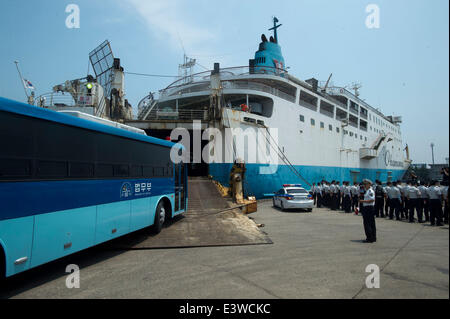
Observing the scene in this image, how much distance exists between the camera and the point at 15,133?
3.57 metres

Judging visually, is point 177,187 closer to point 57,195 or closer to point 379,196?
point 57,195

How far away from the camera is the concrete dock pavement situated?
351cm

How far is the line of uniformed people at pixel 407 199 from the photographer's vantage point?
8.95 metres

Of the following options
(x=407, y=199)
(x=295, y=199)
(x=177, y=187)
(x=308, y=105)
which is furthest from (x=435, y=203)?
(x=308, y=105)

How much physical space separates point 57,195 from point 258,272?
11.6 feet

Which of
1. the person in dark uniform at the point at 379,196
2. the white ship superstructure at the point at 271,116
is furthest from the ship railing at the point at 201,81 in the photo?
the person in dark uniform at the point at 379,196

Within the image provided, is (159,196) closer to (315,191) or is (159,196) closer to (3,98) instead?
(3,98)

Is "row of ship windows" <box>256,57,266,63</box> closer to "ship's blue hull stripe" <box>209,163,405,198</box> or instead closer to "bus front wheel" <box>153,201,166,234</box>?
"ship's blue hull stripe" <box>209,163,405,198</box>

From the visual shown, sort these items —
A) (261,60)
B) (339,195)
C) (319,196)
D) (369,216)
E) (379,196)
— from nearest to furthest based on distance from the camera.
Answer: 1. (369,216)
2. (379,196)
3. (339,195)
4. (319,196)
5. (261,60)

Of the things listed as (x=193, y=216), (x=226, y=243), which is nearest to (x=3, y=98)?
(x=226, y=243)

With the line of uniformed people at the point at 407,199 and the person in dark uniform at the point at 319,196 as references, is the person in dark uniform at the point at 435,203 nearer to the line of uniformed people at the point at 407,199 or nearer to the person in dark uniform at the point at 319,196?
the line of uniformed people at the point at 407,199

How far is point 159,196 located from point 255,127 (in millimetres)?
10570

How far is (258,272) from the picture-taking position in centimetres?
438

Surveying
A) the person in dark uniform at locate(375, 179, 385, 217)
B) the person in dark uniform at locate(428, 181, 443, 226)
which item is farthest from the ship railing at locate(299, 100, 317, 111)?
the person in dark uniform at locate(428, 181, 443, 226)
